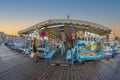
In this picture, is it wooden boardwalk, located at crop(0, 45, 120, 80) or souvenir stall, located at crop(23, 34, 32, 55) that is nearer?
wooden boardwalk, located at crop(0, 45, 120, 80)

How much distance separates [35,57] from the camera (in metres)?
12.1

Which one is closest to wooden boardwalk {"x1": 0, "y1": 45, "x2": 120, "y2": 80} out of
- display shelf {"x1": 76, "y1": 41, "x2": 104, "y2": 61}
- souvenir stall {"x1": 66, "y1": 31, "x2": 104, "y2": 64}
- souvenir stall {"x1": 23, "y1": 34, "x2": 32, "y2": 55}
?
souvenir stall {"x1": 66, "y1": 31, "x2": 104, "y2": 64}

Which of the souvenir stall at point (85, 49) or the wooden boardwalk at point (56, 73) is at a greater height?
the souvenir stall at point (85, 49)

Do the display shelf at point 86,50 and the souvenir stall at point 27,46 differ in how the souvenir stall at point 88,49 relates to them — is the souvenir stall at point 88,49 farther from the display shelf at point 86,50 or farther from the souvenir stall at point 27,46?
the souvenir stall at point 27,46

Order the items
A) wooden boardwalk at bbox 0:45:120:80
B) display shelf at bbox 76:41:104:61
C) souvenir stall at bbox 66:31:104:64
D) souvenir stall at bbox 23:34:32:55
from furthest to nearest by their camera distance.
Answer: souvenir stall at bbox 23:34:32:55 < display shelf at bbox 76:41:104:61 < souvenir stall at bbox 66:31:104:64 < wooden boardwalk at bbox 0:45:120:80

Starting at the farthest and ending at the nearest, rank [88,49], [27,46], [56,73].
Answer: [27,46]
[88,49]
[56,73]

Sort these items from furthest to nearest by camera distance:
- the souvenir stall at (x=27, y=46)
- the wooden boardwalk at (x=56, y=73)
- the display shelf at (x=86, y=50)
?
the souvenir stall at (x=27, y=46) → the display shelf at (x=86, y=50) → the wooden boardwalk at (x=56, y=73)

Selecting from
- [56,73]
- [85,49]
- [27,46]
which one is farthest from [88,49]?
[27,46]

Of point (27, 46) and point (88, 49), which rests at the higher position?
point (27, 46)

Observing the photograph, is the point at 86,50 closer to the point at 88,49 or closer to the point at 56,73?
the point at 88,49

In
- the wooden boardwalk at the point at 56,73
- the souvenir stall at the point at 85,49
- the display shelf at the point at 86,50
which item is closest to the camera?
the wooden boardwalk at the point at 56,73

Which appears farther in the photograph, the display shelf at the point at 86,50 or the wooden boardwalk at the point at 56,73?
the display shelf at the point at 86,50

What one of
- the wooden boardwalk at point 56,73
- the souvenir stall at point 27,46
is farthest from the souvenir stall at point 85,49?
the souvenir stall at point 27,46

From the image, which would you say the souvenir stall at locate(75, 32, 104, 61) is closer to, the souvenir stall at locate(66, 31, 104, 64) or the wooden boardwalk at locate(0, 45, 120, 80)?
the souvenir stall at locate(66, 31, 104, 64)
